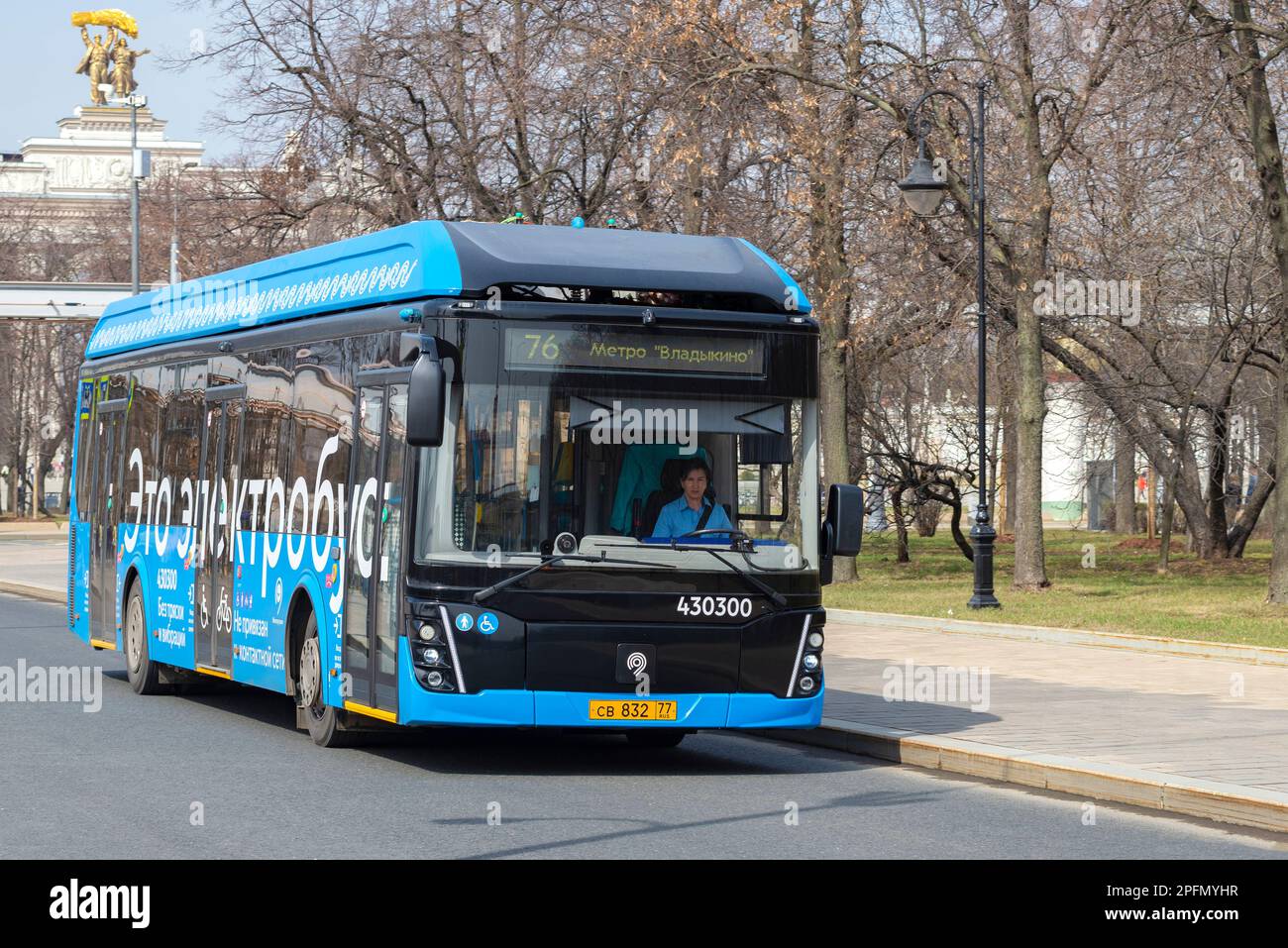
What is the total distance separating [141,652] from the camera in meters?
17.8

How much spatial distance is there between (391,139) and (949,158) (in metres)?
10.2

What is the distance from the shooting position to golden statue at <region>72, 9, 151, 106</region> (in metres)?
97.1

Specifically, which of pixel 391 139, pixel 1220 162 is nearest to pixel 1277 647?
pixel 1220 162

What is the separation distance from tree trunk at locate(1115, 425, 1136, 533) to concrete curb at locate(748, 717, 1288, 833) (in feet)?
85.3

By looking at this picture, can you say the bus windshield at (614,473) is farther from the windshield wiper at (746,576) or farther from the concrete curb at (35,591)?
the concrete curb at (35,591)

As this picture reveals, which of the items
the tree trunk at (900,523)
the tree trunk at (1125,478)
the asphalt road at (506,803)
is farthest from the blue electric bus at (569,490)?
the tree trunk at (900,523)

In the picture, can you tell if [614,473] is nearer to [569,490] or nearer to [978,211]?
[569,490]

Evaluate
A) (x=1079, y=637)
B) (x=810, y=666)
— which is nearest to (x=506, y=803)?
(x=810, y=666)

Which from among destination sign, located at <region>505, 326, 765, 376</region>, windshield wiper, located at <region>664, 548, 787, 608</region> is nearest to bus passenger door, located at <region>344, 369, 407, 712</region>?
destination sign, located at <region>505, 326, 765, 376</region>

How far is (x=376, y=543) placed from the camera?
1262cm

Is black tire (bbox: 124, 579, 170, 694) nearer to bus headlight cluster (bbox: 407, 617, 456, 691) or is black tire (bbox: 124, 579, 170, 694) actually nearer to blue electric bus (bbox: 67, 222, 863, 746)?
blue electric bus (bbox: 67, 222, 863, 746)

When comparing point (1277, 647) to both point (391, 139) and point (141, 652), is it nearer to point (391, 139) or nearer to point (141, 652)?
point (141, 652)

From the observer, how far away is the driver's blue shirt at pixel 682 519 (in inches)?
484

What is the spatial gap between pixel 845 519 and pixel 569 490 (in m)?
1.88
